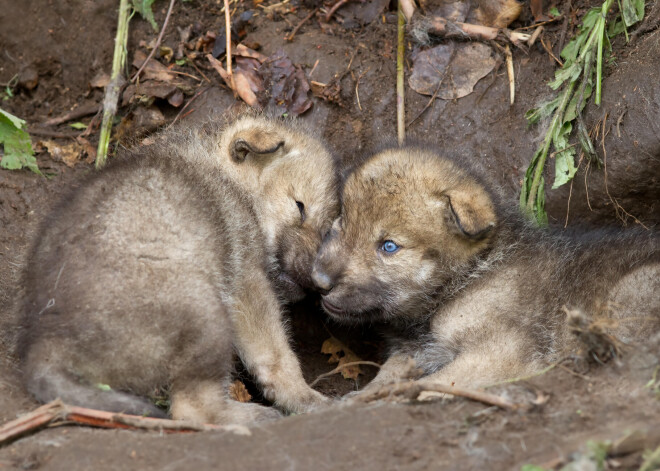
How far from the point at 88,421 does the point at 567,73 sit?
13.3 ft

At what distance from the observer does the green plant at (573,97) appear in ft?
17.4

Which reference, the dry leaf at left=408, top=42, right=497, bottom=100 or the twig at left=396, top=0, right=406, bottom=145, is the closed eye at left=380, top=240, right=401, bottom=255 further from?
the dry leaf at left=408, top=42, right=497, bottom=100

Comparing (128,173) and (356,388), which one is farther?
(356,388)

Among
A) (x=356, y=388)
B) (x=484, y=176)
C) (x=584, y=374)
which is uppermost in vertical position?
(x=484, y=176)

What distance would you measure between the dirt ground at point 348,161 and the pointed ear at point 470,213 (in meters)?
0.77

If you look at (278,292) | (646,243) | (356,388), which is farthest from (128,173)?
(646,243)

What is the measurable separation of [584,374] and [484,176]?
6.01ft

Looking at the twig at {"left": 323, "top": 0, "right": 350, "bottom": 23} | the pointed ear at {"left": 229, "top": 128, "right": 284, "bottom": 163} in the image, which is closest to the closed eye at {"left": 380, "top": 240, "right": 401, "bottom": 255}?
the pointed ear at {"left": 229, "top": 128, "right": 284, "bottom": 163}

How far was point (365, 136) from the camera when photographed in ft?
20.0

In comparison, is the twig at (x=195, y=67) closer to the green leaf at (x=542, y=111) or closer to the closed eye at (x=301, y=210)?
the closed eye at (x=301, y=210)

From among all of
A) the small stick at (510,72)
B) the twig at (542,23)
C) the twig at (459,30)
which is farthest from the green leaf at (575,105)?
the twig at (459,30)

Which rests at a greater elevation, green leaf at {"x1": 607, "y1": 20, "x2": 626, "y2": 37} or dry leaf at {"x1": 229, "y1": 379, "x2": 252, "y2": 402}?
green leaf at {"x1": 607, "y1": 20, "x2": 626, "y2": 37}

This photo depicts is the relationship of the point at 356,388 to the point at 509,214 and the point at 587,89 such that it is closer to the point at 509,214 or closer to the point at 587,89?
the point at 509,214

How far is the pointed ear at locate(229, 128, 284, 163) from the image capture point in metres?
4.86
